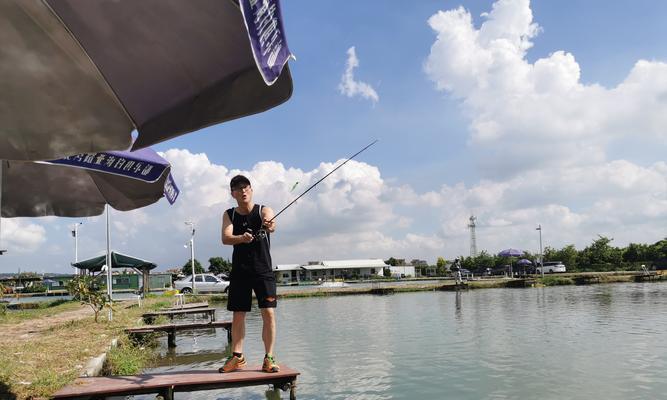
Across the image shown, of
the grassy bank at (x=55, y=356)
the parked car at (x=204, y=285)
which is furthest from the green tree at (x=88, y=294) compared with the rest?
the parked car at (x=204, y=285)

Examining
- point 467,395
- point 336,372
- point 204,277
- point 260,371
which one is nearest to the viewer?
point 260,371

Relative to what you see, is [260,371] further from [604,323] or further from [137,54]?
[604,323]

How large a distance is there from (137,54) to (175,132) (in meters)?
0.53

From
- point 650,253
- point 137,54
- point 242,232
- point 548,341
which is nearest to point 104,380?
point 242,232

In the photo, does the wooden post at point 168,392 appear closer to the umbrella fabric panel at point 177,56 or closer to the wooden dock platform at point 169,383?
the wooden dock platform at point 169,383

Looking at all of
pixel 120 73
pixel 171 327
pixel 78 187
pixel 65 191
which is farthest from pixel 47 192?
pixel 171 327

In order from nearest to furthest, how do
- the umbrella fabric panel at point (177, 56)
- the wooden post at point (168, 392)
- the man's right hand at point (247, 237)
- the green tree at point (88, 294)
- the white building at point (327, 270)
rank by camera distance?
the umbrella fabric panel at point (177, 56) → the wooden post at point (168, 392) → the man's right hand at point (247, 237) → the green tree at point (88, 294) → the white building at point (327, 270)

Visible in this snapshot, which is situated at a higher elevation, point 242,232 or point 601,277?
point 242,232

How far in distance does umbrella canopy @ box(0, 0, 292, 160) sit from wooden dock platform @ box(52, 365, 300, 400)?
2.05 metres

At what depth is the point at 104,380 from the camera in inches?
188

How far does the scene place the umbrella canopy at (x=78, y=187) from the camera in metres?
5.53

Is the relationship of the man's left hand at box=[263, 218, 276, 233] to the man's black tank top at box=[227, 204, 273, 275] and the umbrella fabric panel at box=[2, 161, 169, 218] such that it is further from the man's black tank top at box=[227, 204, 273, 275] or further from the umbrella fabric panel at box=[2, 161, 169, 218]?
the umbrella fabric panel at box=[2, 161, 169, 218]

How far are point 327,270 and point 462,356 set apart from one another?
77.2 meters

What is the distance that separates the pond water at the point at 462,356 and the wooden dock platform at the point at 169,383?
1.68 metres
